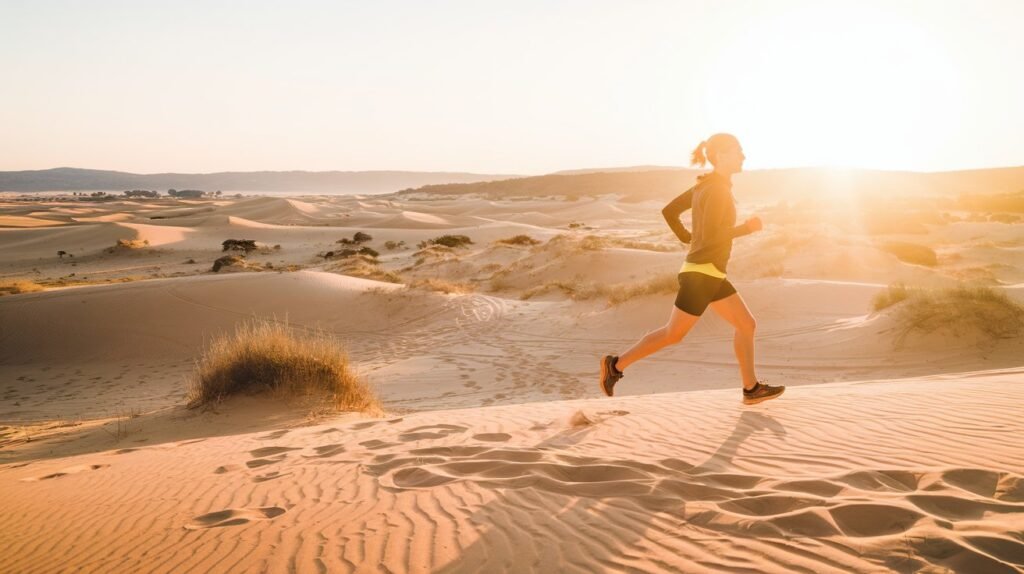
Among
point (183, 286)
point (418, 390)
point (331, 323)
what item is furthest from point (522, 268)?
point (418, 390)

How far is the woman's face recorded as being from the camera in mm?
4785

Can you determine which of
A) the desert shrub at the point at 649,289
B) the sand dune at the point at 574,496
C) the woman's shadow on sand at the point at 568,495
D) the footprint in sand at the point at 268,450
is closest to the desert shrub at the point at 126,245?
the desert shrub at the point at 649,289

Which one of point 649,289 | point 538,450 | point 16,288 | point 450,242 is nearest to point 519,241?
point 450,242

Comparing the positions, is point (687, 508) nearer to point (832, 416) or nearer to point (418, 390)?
point (832, 416)

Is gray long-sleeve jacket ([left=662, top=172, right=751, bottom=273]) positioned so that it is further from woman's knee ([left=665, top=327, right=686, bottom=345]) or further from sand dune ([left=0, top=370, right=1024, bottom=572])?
sand dune ([left=0, top=370, right=1024, bottom=572])

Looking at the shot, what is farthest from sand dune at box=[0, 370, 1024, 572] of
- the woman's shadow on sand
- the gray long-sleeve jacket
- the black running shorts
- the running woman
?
the gray long-sleeve jacket

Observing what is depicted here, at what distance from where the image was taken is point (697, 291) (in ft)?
15.5

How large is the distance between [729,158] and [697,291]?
1.06 meters

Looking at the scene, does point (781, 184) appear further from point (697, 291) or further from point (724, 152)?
point (697, 291)

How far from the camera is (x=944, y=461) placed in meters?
3.54

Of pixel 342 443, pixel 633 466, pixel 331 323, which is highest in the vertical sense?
pixel 633 466

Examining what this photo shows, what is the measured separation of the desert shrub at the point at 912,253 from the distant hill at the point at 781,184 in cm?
4497

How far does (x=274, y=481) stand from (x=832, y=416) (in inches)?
161

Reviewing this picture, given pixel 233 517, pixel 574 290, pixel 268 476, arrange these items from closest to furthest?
pixel 233 517, pixel 268 476, pixel 574 290
